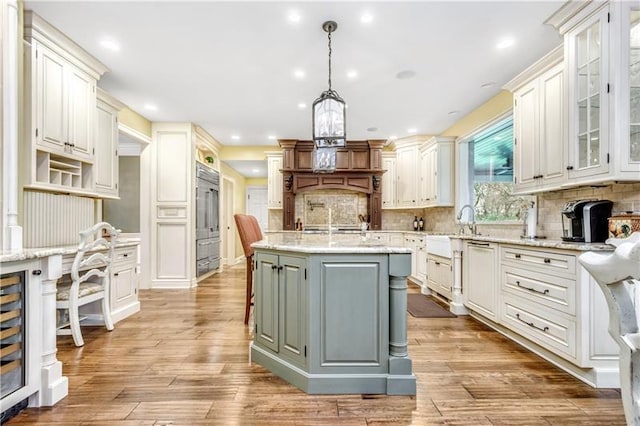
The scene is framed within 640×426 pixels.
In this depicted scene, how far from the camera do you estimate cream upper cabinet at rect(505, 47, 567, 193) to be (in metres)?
2.70

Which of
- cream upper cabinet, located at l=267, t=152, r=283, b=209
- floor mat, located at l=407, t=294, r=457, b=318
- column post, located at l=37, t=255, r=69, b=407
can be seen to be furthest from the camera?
cream upper cabinet, located at l=267, t=152, r=283, b=209

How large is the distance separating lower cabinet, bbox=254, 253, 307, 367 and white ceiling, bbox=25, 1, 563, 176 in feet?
6.57

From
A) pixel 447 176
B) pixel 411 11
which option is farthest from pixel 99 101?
pixel 447 176

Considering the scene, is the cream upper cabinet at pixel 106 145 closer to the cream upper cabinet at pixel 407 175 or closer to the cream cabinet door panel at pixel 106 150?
the cream cabinet door panel at pixel 106 150

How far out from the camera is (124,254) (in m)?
3.71

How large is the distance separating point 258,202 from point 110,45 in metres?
6.43

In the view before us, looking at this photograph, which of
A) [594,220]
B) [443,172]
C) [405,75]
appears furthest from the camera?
[443,172]

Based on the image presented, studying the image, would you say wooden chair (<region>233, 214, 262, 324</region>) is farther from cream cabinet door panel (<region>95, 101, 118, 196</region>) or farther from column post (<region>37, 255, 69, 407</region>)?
cream cabinet door panel (<region>95, 101, 118, 196</region>)

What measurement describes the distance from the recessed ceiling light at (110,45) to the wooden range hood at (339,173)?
3585mm

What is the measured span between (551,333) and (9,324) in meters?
3.56

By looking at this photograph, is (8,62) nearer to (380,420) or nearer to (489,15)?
(380,420)

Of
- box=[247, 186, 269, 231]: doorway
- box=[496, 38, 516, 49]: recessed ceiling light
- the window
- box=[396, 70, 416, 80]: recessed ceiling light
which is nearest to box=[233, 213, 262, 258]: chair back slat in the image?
box=[396, 70, 416, 80]: recessed ceiling light

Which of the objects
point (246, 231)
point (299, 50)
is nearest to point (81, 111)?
point (246, 231)

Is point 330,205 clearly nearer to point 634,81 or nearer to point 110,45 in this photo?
point 110,45
